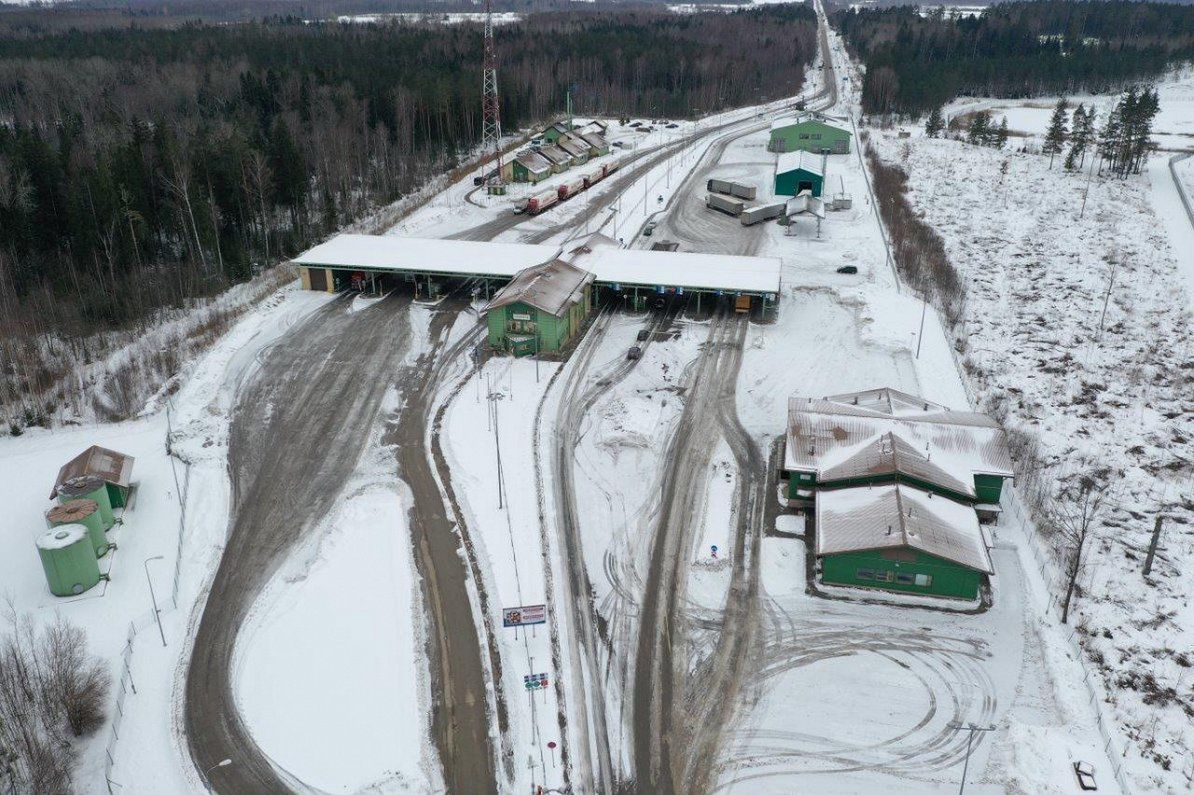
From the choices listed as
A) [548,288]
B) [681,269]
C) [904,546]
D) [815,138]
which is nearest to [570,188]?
[681,269]

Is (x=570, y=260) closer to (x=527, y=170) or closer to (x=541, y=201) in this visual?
(x=541, y=201)

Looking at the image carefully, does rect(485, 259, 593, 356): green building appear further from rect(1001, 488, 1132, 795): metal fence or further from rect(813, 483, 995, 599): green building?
rect(1001, 488, 1132, 795): metal fence

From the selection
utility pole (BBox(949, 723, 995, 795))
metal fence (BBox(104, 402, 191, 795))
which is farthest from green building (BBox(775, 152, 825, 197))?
utility pole (BBox(949, 723, 995, 795))

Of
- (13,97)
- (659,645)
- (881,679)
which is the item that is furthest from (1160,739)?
(13,97)

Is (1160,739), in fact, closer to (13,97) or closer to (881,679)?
(881,679)

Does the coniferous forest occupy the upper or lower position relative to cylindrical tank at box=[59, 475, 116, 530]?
upper

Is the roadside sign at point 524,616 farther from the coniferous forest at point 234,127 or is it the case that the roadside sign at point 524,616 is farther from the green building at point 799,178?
the green building at point 799,178

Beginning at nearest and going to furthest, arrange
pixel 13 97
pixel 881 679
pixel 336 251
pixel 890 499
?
1. pixel 881 679
2. pixel 890 499
3. pixel 336 251
4. pixel 13 97
